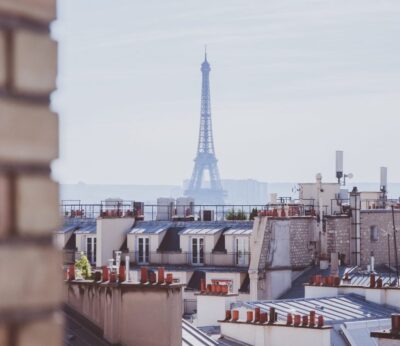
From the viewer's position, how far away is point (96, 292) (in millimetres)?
21078

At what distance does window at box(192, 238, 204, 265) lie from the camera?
6238 cm

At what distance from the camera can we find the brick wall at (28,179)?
3.26 meters

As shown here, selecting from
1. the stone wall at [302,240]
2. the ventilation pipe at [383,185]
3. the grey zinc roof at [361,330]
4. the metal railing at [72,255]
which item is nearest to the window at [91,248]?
the metal railing at [72,255]

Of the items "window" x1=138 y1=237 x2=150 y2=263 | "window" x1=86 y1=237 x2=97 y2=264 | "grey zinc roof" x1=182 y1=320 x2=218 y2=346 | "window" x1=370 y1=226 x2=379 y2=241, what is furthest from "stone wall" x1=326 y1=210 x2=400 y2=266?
"grey zinc roof" x1=182 y1=320 x2=218 y2=346

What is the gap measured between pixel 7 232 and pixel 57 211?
154 mm

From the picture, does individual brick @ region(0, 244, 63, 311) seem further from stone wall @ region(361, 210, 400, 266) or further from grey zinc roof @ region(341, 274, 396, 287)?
stone wall @ region(361, 210, 400, 266)

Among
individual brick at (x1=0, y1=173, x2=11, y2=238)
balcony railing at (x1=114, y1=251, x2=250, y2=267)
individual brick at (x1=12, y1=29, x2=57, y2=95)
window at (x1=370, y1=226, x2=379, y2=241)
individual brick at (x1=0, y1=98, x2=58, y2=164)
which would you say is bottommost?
balcony railing at (x1=114, y1=251, x2=250, y2=267)

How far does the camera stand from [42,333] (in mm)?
3346

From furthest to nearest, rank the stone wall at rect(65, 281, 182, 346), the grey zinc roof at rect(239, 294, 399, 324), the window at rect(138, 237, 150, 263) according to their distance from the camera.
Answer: the window at rect(138, 237, 150, 263) < the grey zinc roof at rect(239, 294, 399, 324) < the stone wall at rect(65, 281, 182, 346)

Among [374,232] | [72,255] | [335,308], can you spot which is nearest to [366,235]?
[374,232]

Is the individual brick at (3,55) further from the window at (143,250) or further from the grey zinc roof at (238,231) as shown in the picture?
the window at (143,250)

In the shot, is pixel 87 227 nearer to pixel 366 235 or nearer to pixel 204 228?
pixel 204 228

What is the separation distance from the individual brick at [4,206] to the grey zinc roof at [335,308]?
96.7 ft

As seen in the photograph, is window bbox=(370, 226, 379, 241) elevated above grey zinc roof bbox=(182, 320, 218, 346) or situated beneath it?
elevated above
